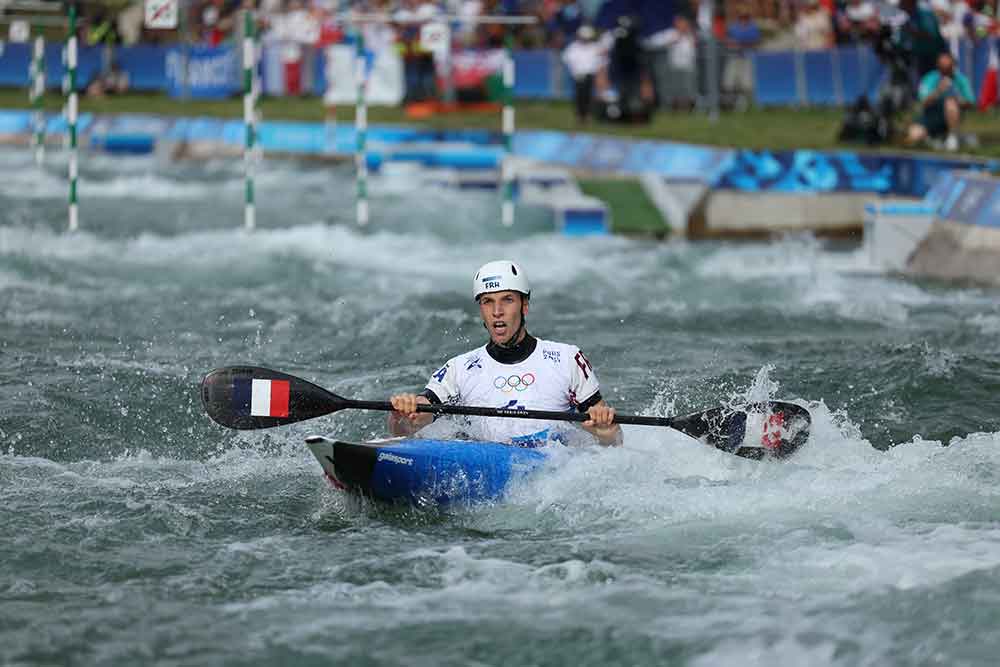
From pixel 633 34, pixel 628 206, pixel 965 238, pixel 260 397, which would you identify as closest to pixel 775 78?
pixel 633 34

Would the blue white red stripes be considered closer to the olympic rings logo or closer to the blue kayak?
the blue kayak

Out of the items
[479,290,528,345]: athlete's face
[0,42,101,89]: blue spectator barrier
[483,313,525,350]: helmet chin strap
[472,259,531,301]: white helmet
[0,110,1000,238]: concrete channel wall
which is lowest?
[483,313,525,350]: helmet chin strap

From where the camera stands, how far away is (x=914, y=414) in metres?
9.78

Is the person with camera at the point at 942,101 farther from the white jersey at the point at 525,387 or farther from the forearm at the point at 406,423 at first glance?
the forearm at the point at 406,423

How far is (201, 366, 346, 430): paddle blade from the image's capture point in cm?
802

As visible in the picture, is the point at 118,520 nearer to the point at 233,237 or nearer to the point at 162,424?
the point at 162,424

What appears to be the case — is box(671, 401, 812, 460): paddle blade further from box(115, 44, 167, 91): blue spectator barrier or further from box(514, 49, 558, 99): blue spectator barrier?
box(115, 44, 167, 91): blue spectator barrier

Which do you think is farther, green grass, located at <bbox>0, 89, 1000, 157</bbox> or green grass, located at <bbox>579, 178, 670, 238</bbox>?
green grass, located at <bbox>0, 89, 1000, 157</bbox>

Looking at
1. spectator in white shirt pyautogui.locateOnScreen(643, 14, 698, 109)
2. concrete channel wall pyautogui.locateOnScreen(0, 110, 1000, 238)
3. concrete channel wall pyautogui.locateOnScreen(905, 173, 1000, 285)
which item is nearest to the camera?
concrete channel wall pyautogui.locateOnScreen(905, 173, 1000, 285)

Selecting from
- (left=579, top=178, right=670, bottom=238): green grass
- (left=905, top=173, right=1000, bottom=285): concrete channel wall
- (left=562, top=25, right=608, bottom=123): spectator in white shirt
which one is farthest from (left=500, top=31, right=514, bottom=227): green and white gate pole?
(left=562, top=25, right=608, bottom=123): spectator in white shirt

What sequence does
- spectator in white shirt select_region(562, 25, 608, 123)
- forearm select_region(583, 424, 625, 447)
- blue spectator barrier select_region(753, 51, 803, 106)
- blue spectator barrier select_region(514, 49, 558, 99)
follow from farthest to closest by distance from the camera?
blue spectator barrier select_region(514, 49, 558, 99) < blue spectator barrier select_region(753, 51, 803, 106) < spectator in white shirt select_region(562, 25, 608, 123) < forearm select_region(583, 424, 625, 447)

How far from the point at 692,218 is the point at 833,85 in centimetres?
923

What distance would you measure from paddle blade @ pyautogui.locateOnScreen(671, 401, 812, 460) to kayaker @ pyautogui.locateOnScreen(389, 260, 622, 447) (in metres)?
0.39

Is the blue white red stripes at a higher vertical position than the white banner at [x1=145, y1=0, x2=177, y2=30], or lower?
lower
